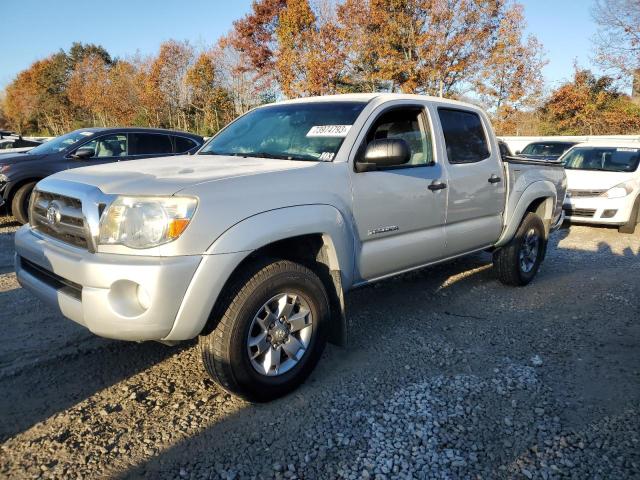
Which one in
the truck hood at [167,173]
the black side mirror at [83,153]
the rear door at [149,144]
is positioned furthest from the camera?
the rear door at [149,144]

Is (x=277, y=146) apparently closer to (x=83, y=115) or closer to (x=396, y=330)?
(x=396, y=330)

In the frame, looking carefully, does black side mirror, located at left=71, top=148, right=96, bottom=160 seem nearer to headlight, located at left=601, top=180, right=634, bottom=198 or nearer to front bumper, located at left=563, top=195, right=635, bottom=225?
front bumper, located at left=563, top=195, right=635, bottom=225

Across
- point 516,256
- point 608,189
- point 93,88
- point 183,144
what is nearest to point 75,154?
point 183,144

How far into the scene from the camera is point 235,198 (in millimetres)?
2582

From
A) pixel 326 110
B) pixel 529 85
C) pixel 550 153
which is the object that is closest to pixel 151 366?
pixel 326 110

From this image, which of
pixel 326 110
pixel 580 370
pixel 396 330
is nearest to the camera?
pixel 580 370

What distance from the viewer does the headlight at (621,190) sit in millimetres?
8586

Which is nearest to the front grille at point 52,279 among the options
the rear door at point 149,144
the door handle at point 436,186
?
the door handle at point 436,186

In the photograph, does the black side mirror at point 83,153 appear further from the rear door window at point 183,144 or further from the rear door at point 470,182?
the rear door at point 470,182

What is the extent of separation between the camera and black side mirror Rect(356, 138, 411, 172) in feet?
10.3

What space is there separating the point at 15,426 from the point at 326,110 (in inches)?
113

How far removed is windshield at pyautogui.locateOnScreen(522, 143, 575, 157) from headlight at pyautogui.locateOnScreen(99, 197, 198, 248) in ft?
41.8

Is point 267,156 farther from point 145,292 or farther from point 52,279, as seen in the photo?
point 52,279

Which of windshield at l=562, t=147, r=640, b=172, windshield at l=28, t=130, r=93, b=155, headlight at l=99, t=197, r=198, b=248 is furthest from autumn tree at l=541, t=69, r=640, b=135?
headlight at l=99, t=197, r=198, b=248
